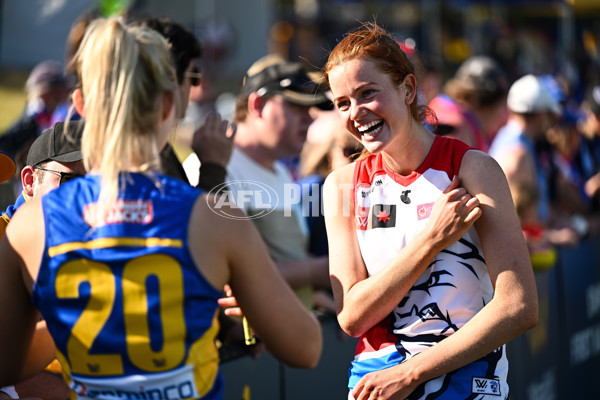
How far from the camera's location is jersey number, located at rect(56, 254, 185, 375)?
1806 millimetres

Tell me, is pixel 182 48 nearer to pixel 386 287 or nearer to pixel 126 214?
pixel 386 287

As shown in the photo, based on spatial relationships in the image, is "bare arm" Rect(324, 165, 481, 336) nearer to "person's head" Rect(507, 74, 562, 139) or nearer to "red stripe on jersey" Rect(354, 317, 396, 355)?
"red stripe on jersey" Rect(354, 317, 396, 355)

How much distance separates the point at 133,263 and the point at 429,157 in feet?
3.53

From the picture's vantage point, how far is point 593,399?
6.73 meters

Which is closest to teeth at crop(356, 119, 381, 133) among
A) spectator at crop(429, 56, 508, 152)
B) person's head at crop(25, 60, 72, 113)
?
spectator at crop(429, 56, 508, 152)

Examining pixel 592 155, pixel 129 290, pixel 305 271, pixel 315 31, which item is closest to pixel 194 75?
pixel 305 271

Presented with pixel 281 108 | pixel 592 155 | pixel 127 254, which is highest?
pixel 281 108

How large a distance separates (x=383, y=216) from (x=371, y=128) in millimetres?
281

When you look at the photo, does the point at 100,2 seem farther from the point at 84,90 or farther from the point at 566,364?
the point at 84,90

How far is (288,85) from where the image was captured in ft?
13.3

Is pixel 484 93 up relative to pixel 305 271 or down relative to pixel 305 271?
up

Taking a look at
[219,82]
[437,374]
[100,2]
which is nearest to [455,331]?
[437,374]

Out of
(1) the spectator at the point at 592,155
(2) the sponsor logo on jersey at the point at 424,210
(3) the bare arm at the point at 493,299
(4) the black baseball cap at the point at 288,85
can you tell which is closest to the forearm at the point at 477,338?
(3) the bare arm at the point at 493,299

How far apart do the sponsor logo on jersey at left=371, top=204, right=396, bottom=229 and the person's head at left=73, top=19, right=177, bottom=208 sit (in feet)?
2.74
